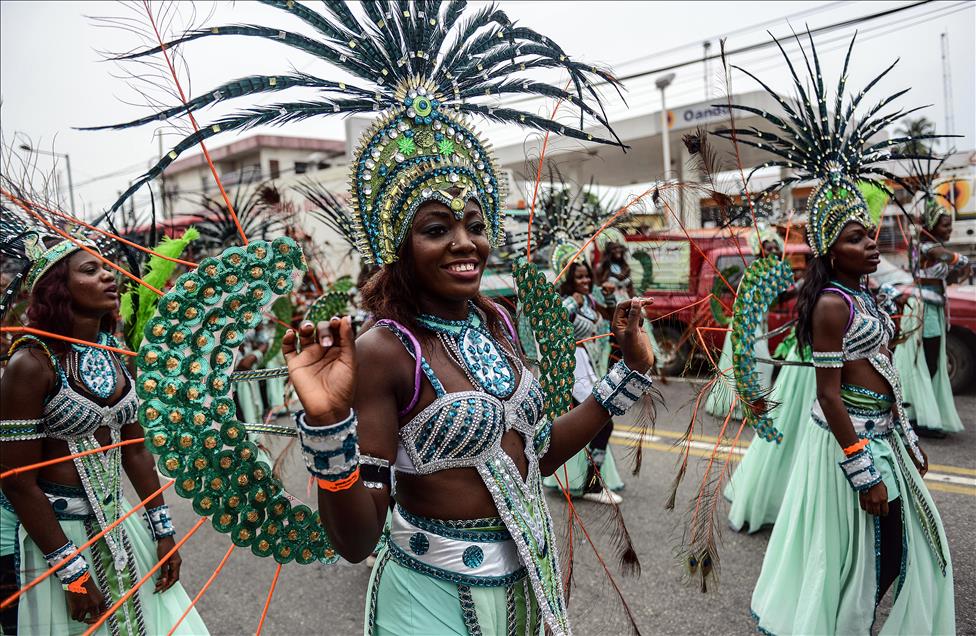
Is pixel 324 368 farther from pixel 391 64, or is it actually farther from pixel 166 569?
pixel 166 569

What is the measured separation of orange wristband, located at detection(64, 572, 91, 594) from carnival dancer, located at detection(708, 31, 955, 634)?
106 inches

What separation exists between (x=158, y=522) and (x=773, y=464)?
3.72 meters

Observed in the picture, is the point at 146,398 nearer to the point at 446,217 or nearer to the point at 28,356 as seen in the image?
the point at 446,217

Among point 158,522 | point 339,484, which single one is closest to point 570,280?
point 158,522

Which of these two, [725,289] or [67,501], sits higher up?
[725,289]

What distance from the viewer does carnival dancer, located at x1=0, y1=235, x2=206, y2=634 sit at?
8.01ft

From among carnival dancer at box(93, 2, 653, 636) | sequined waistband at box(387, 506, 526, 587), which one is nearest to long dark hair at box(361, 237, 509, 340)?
carnival dancer at box(93, 2, 653, 636)

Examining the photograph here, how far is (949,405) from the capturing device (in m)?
6.43

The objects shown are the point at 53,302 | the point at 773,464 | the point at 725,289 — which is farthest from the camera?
the point at 725,289

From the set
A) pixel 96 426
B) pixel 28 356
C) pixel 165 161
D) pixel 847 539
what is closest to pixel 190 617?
pixel 96 426

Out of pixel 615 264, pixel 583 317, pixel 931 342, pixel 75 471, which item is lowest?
pixel 931 342

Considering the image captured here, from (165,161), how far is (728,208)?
8.43ft

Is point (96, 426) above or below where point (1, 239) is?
below

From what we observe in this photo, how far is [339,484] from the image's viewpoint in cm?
146
